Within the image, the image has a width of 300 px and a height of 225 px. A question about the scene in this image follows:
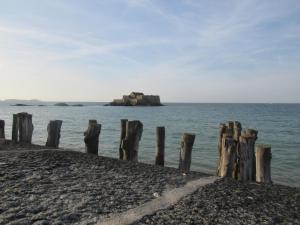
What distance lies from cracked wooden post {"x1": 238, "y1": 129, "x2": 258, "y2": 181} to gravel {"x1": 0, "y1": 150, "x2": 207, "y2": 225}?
128cm

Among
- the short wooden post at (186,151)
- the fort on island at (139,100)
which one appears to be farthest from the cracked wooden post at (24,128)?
the fort on island at (139,100)

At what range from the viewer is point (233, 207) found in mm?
6898

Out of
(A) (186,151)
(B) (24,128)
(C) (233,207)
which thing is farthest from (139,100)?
(C) (233,207)

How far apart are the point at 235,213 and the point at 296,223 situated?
997 millimetres

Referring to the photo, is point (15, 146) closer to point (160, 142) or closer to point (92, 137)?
point (92, 137)

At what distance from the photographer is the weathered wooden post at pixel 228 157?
32.6 ft

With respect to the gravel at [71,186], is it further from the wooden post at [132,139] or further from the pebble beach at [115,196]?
the wooden post at [132,139]

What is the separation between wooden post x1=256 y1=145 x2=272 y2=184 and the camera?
31.6 feet

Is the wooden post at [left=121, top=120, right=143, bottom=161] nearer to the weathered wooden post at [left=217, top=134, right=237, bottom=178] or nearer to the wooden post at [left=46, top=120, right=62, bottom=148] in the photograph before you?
the weathered wooden post at [left=217, top=134, right=237, bottom=178]

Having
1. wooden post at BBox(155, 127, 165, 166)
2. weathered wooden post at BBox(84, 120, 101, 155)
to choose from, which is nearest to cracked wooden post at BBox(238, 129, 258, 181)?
wooden post at BBox(155, 127, 165, 166)

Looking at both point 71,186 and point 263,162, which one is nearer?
point 71,186

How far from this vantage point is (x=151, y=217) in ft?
20.2

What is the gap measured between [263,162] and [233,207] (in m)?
3.17

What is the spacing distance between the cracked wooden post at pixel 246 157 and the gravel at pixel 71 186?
1275 mm
